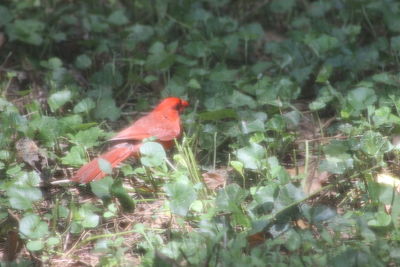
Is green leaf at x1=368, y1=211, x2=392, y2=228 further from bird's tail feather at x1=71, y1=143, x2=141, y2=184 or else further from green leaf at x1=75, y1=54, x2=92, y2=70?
green leaf at x1=75, y1=54, x2=92, y2=70

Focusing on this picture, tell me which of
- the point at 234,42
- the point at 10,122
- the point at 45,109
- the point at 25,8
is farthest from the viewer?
the point at 25,8

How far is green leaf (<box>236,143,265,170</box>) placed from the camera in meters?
3.62

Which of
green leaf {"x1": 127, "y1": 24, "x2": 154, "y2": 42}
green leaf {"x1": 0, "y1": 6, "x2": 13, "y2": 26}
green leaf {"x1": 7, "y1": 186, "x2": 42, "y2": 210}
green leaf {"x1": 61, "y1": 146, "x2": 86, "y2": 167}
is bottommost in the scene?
green leaf {"x1": 61, "y1": 146, "x2": 86, "y2": 167}

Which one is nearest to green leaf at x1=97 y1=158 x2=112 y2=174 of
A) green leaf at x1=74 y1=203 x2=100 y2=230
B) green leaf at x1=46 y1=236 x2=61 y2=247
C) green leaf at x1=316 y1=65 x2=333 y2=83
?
green leaf at x1=74 y1=203 x2=100 y2=230

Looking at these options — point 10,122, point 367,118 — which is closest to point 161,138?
point 10,122

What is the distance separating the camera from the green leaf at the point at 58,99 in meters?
4.39

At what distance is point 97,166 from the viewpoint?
3.74 m

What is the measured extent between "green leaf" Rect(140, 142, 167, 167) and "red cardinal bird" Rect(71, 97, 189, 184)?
26 cm

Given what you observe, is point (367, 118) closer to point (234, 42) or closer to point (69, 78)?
point (234, 42)

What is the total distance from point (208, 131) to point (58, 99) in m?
0.98

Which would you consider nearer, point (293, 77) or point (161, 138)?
point (161, 138)

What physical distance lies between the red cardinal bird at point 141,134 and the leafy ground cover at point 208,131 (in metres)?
0.09

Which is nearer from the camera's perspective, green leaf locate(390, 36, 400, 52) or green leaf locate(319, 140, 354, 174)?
green leaf locate(319, 140, 354, 174)

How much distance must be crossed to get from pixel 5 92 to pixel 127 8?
1.54 metres
